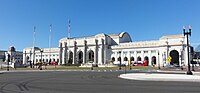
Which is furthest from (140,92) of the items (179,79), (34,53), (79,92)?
(34,53)

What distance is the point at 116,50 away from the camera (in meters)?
149

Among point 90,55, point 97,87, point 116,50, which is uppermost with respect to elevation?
point 116,50

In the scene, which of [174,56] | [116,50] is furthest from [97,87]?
[116,50]

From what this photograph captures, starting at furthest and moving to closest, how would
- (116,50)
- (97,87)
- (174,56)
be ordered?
1. (116,50)
2. (174,56)
3. (97,87)

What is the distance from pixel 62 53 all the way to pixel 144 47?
64.7 meters

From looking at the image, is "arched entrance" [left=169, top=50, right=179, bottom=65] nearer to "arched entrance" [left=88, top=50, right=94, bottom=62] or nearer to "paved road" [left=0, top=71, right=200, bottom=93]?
"arched entrance" [left=88, top=50, right=94, bottom=62]

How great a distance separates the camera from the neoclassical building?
12444cm

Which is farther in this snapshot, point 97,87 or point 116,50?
point 116,50


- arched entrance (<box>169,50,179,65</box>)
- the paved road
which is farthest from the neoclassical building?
the paved road

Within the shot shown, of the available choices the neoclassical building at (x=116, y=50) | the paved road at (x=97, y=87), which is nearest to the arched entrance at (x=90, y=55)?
the neoclassical building at (x=116, y=50)

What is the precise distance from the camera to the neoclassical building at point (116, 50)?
408ft

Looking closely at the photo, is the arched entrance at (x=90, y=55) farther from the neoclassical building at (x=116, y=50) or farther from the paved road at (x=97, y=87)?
the paved road at (x=97, y=87)

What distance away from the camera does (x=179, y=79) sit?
2291 cm

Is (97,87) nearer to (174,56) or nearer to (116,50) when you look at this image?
(174,56)
